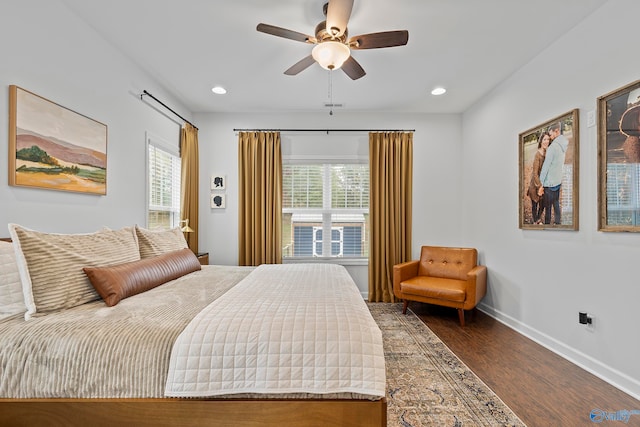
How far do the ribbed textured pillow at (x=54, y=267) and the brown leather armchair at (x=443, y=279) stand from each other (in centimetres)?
290

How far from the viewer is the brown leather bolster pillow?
1609 mm

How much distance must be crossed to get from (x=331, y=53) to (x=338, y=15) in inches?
8.6

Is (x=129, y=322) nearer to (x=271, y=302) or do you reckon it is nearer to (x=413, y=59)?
(x=271, y=302)

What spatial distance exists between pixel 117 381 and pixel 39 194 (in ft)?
4.88

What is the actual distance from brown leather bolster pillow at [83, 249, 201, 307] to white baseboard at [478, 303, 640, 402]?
10.6ft

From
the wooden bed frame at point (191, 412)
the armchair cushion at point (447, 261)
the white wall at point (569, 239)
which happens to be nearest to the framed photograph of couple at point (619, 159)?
the white wall at point (569, 239)

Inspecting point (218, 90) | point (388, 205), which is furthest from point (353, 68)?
point (388, 205)

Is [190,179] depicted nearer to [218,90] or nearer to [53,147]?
[218,90]

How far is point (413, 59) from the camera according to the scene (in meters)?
2.72

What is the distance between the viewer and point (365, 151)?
4.14 m

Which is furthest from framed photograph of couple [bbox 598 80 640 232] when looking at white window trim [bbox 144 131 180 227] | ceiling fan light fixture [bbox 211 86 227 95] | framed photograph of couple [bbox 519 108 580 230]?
white window trim [bbox 144 131 180 227]

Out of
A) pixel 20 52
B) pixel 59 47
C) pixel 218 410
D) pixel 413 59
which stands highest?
pixel 413 59

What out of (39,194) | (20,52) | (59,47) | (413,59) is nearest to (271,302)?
(39,194)

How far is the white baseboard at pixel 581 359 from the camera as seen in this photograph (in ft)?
6.17
